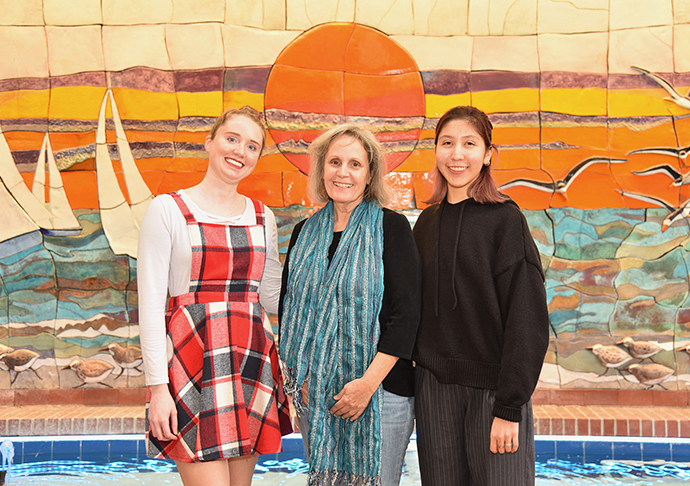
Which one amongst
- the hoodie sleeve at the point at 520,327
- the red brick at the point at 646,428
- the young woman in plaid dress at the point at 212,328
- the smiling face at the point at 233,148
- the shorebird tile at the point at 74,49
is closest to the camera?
the hoodie sleeve at the point at 520,327

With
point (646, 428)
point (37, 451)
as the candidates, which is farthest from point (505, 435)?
point (37, 451)

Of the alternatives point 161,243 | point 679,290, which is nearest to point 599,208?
point 679,290

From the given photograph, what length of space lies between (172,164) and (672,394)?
444 cm

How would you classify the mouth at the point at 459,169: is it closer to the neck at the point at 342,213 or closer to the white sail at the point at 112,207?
the neck at the point at 342,213

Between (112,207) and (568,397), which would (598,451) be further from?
(112,207)

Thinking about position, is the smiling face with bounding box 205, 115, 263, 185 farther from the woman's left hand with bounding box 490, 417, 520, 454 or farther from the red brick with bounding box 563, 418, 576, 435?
the red brick with bounding box 563, 418, 576, 435

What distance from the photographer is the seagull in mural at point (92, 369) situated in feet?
12.6

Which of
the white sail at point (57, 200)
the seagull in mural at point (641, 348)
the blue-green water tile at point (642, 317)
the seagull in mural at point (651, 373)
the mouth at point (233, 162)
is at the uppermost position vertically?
the white sail at point (57, 200)

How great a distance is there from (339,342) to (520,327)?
0.51 metres

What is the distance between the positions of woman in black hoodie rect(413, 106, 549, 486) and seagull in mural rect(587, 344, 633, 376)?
117 inches

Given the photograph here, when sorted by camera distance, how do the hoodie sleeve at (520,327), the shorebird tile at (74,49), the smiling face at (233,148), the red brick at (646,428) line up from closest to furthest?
the hoodie sleeve at (520,327)
the smiling face at (233,148)
the red brick at (646,428)
the shorebird tile at (74,49)

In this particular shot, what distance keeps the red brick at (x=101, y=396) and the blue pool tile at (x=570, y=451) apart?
3366mm

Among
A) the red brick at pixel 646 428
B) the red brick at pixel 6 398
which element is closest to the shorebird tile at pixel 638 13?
the red brick at pixel 646 428

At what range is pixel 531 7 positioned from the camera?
12.9 feet
